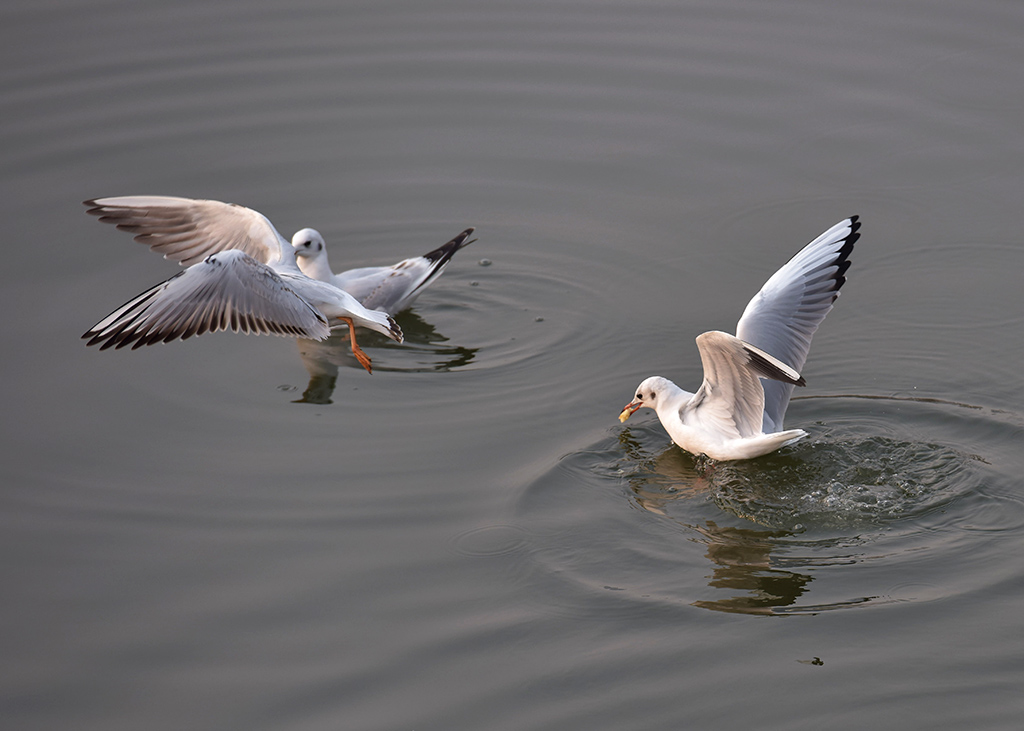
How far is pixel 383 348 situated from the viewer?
882cm

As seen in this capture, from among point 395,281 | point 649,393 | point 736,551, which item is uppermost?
point 395,281

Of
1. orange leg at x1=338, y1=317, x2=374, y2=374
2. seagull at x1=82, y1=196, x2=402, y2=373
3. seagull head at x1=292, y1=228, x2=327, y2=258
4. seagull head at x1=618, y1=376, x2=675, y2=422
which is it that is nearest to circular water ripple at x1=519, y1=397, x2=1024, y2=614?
seagull head at x1=618, y1=376, x2=675, y2=422

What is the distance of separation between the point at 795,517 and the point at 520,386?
210 centimetres

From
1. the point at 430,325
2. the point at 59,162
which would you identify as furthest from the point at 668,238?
the point at 59,162

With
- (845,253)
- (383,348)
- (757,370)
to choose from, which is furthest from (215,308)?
(845,253)

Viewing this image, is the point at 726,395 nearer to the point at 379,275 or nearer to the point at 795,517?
the point at 795,517

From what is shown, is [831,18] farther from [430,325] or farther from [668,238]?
[430,325]

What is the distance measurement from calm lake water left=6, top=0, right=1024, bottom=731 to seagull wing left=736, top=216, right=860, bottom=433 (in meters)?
0.29

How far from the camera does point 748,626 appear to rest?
571 centimetres

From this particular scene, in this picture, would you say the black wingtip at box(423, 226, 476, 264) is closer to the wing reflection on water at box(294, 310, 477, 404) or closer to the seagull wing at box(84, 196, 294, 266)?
the wing reflection on water at box(294, 310, 477, 404)

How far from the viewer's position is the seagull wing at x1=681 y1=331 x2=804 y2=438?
692 centimetres

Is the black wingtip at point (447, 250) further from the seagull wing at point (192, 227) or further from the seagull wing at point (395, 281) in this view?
the seagull wing at point (192, 227)

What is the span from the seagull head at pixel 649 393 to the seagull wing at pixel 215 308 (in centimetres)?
194

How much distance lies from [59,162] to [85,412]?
387cm
